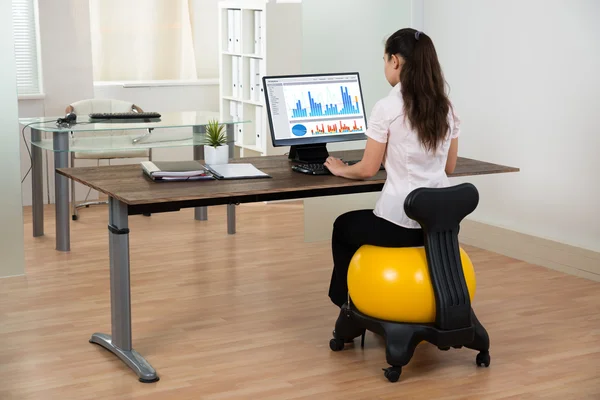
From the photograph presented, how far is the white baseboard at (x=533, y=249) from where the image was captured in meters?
5.09

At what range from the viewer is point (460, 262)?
3594 mm

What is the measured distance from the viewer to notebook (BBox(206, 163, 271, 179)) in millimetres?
3840

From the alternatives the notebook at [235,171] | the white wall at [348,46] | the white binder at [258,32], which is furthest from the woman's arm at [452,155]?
the white binder at [258,32]

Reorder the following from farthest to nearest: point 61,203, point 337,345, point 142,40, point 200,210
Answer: point 142,40 < point 200,210 < point 61,203 < point 337,345

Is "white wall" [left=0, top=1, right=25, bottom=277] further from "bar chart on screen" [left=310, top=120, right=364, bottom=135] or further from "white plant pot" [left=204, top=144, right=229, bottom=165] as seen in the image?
"bar chart on screen" [left=310, top=120, right=364, bottom=135]

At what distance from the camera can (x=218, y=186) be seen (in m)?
3.65

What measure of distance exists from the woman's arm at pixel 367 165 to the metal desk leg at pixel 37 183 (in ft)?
8.46

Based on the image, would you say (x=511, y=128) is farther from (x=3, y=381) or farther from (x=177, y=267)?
(x=3, y=381)

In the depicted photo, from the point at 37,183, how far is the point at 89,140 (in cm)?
46

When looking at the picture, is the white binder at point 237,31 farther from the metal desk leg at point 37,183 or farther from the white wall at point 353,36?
the metal desk leg at point 37,183

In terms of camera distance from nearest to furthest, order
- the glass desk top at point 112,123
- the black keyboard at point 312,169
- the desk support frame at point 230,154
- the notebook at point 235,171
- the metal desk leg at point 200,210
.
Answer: the notebook at point 235,171, the black keyboard at point 312,169, the glass desk top at point 112,123, the desk support frame at point 230,154, the metal desk leg at point 200,210

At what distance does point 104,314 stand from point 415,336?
1638 mm

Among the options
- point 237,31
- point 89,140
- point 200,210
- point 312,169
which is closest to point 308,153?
point 312,169

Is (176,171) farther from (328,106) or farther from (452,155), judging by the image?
(452,155)
